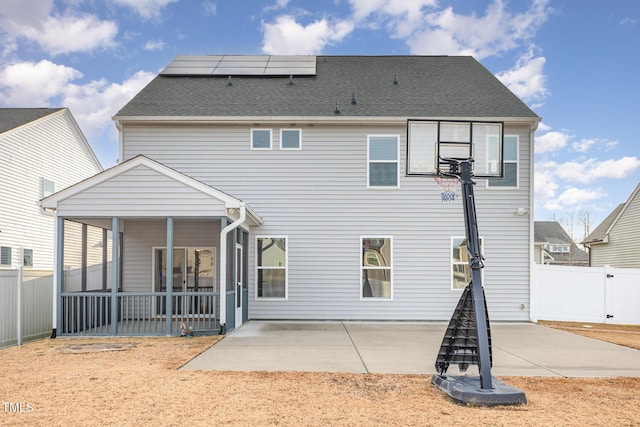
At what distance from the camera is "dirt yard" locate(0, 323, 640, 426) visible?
504 centimetres

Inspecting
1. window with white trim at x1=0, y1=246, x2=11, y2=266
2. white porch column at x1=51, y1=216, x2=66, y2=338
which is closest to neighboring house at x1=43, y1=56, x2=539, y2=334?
white porch column at x1=51, y1=216, x2=66, y2=338

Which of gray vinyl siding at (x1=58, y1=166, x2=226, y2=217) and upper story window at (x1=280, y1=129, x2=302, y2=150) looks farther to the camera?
upper story window at (x1=280, y1=129, x2=302, y2=150)

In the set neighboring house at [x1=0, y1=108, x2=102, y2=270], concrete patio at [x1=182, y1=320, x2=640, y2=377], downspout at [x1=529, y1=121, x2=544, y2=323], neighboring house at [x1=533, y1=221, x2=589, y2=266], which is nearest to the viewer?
concrete patio at [x1=182, y1=320, x2=640, y2=377]

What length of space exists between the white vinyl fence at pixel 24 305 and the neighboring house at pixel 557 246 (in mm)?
32486

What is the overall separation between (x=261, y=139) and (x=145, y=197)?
3947 mm

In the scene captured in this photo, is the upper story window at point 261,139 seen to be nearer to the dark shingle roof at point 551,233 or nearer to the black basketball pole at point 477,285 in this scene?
the black basketball pole at point 477,285

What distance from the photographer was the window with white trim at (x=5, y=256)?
14.7m

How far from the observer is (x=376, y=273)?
519 inches

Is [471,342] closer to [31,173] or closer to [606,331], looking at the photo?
[606,331]

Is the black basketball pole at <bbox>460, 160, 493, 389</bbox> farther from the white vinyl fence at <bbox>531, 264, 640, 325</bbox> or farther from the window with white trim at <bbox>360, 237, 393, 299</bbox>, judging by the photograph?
the white vinyl fence at <bbox>531, 264, 640, 325</bbox>

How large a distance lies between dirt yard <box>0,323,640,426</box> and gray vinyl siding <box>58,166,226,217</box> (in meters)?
3.38

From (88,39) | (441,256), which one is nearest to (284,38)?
(88,39)

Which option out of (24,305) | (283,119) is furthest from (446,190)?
(24,305)

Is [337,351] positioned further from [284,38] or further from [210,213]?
[284,38]
